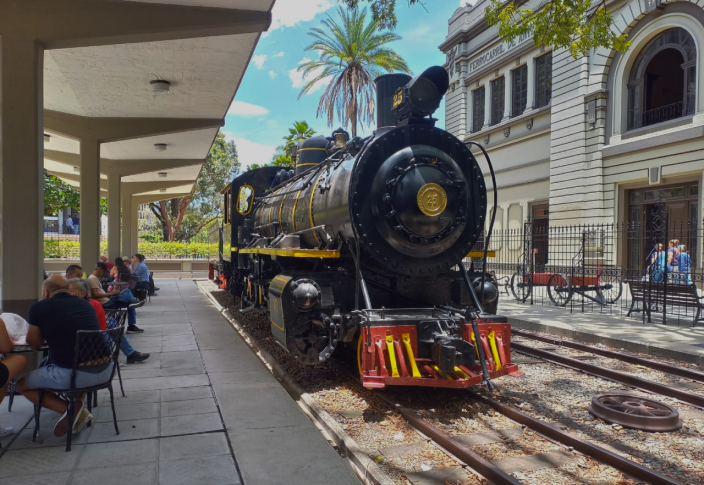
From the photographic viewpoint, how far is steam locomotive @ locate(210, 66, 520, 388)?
4.98 m

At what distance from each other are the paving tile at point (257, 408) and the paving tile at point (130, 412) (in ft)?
2.08

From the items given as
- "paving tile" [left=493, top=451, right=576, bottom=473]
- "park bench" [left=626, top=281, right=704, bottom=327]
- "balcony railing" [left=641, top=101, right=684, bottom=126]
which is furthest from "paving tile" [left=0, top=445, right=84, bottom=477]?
"balcony railing" [left=641, top=101, right=684, bottom=126]

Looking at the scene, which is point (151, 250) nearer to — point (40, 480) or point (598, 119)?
point (598, 119)

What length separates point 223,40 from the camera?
24.5 feet

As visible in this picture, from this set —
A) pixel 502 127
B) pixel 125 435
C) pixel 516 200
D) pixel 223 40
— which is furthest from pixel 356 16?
pixel 125 435

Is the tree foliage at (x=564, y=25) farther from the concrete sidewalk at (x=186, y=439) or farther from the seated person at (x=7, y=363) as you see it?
the seated person at (x=7, y=363)

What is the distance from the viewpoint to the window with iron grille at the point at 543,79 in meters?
20.2

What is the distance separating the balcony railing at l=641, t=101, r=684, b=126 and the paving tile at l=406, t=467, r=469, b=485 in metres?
16.4

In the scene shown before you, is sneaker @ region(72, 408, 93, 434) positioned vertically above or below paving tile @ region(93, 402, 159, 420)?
above

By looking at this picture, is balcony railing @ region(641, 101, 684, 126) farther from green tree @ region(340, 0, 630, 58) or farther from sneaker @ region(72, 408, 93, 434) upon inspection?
sneaker @ region(72, 408, 93, 434)

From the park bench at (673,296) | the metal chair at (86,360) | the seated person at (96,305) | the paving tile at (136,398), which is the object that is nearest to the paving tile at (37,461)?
the metal chair at (86,360)

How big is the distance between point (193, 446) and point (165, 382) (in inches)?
85.0

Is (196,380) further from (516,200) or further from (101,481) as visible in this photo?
(516,200)

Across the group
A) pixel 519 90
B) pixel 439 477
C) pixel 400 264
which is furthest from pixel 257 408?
pixel 519 90
